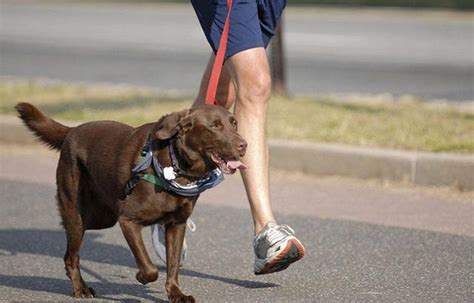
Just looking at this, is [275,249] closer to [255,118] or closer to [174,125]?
[255,118]

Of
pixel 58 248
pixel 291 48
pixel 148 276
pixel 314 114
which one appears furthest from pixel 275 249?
pixel 291 48

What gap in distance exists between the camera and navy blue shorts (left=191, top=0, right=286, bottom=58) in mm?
5285

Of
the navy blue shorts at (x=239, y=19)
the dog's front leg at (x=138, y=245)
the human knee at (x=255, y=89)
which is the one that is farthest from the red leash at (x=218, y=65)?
the dog's front leg at (x=138, y=245)

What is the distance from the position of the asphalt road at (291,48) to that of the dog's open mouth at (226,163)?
771cm

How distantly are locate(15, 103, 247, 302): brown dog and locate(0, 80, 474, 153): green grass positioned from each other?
320cm

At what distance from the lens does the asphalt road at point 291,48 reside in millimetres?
13820

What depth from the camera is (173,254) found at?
4.87 meters

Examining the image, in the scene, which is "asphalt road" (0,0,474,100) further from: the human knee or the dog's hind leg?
the dog's hind leg

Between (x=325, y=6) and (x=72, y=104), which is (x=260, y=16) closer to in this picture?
(x=72, y=104)

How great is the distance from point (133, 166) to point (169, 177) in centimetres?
27

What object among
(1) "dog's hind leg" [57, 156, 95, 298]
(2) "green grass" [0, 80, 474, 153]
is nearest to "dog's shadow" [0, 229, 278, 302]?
(1) "dog's hind leg" [57, 156, 95, 298]

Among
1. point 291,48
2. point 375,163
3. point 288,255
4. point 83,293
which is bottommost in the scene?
point 291,48

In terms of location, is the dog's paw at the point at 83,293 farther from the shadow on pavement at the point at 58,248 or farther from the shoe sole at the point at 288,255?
the shoe sole at the point at 288,255

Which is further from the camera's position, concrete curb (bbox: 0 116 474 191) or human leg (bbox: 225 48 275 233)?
concrete curb (bbox: 0 116 474 191)
